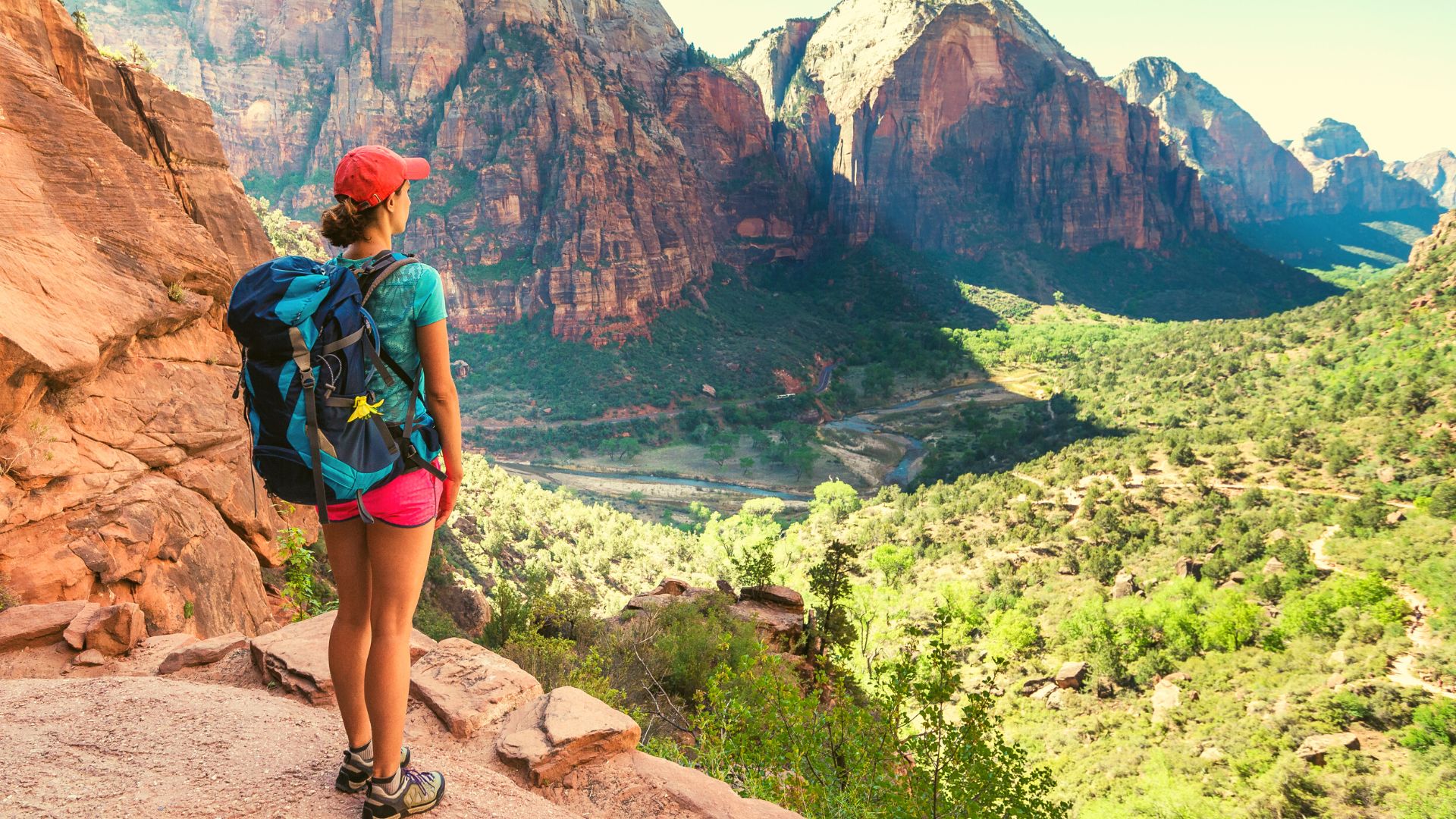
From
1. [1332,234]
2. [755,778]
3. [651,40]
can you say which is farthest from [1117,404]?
[1332,234]

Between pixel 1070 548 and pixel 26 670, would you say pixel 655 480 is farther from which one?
pixel 26 670

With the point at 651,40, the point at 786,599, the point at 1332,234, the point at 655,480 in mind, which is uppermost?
the point at 651,40

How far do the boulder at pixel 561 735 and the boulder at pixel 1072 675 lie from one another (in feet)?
61.3

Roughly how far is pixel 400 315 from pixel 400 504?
0.69 meters

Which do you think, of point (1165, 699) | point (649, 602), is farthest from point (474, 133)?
point (1165, 699)

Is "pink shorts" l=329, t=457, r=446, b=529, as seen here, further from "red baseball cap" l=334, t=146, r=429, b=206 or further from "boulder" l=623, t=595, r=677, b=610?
"boulder" l=623, t=595, r=677, b=610

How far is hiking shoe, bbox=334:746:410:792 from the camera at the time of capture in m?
2.94

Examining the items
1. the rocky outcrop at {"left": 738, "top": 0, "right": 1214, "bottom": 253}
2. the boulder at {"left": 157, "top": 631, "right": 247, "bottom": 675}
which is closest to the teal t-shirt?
the boulder at {"left": 157, "top": 631, "right": 247, "bottom": 675}

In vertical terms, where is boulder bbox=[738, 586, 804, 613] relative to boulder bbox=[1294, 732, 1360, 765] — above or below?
above

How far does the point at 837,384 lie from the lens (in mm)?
70250

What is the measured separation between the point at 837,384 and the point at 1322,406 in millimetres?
42549

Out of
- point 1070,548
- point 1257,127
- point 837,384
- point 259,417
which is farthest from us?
point 1257,127

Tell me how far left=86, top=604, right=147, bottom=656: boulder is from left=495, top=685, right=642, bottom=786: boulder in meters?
2.98

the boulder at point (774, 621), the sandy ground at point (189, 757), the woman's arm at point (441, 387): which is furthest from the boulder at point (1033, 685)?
the woman's arm at point (441, 387)
